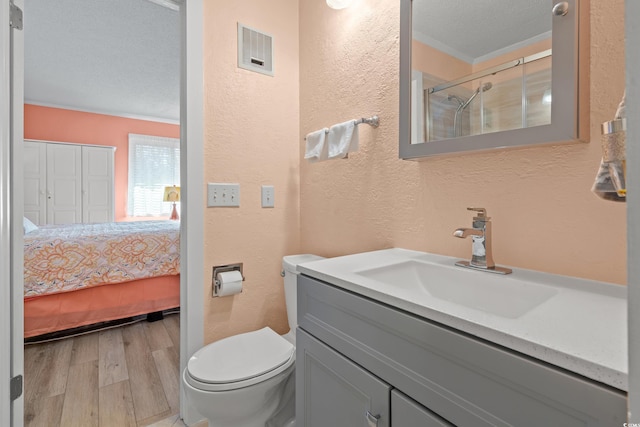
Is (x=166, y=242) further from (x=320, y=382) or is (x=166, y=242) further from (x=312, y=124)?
(x=320, y=382)

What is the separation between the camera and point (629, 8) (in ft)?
0.83

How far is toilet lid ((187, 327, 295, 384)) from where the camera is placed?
1121mm

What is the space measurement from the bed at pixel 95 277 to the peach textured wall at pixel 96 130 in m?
2.63

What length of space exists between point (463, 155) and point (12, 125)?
1727 millimetres

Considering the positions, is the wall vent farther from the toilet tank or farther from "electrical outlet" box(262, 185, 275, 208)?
the toilet tank

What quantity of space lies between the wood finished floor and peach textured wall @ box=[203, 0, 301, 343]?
57 centimetres

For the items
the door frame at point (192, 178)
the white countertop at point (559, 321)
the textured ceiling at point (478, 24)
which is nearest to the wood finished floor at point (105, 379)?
the door frame at point (192, 178)

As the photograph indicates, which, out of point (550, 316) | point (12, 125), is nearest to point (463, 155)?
point (550, 316)

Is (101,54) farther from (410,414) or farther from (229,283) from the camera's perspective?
(410,414)

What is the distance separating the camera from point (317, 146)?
1.48 meters

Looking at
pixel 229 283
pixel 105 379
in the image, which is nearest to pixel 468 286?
pixel 229 283

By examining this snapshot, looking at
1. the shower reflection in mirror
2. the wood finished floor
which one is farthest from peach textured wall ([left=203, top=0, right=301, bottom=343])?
the shower reflection in mirror

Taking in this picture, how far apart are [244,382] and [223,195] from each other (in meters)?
0.86

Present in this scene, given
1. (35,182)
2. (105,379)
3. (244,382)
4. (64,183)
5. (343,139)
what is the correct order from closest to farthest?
(244,382)
(343,139)
(105,379)
(35,182)
(64,183)
